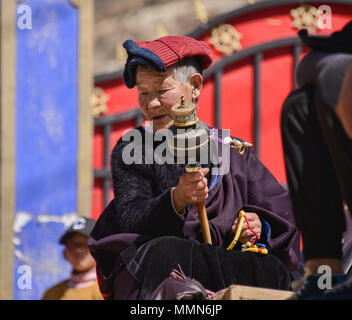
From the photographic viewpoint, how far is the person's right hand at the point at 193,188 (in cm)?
331

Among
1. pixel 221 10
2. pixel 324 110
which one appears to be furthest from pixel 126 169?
pixel 221 10

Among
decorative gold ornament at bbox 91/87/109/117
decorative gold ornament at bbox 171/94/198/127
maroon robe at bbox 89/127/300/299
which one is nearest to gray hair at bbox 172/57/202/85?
maroon robe at bbox 89/127/300/299

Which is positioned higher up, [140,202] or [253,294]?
[140,202]

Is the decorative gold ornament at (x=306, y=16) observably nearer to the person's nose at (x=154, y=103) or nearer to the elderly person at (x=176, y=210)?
the elderly person at (x=176, y=210)

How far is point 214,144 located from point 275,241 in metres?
0.45

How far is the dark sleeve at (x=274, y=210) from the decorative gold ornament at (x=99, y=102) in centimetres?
430

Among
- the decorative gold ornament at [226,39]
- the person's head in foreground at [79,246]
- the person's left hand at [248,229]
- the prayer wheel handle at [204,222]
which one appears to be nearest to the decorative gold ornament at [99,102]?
the decorative gold ornament at [226,39]

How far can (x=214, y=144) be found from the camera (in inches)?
142

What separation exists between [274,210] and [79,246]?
277 centimetres

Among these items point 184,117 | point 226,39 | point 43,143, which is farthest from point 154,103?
point 226,39

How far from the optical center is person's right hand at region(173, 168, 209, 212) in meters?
3.31

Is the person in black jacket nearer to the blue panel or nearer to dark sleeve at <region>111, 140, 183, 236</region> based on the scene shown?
dark sleeve at <region>111, 140, 183, 236</region>

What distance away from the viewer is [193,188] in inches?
132

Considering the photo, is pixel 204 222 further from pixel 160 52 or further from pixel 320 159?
pixel 320 159
